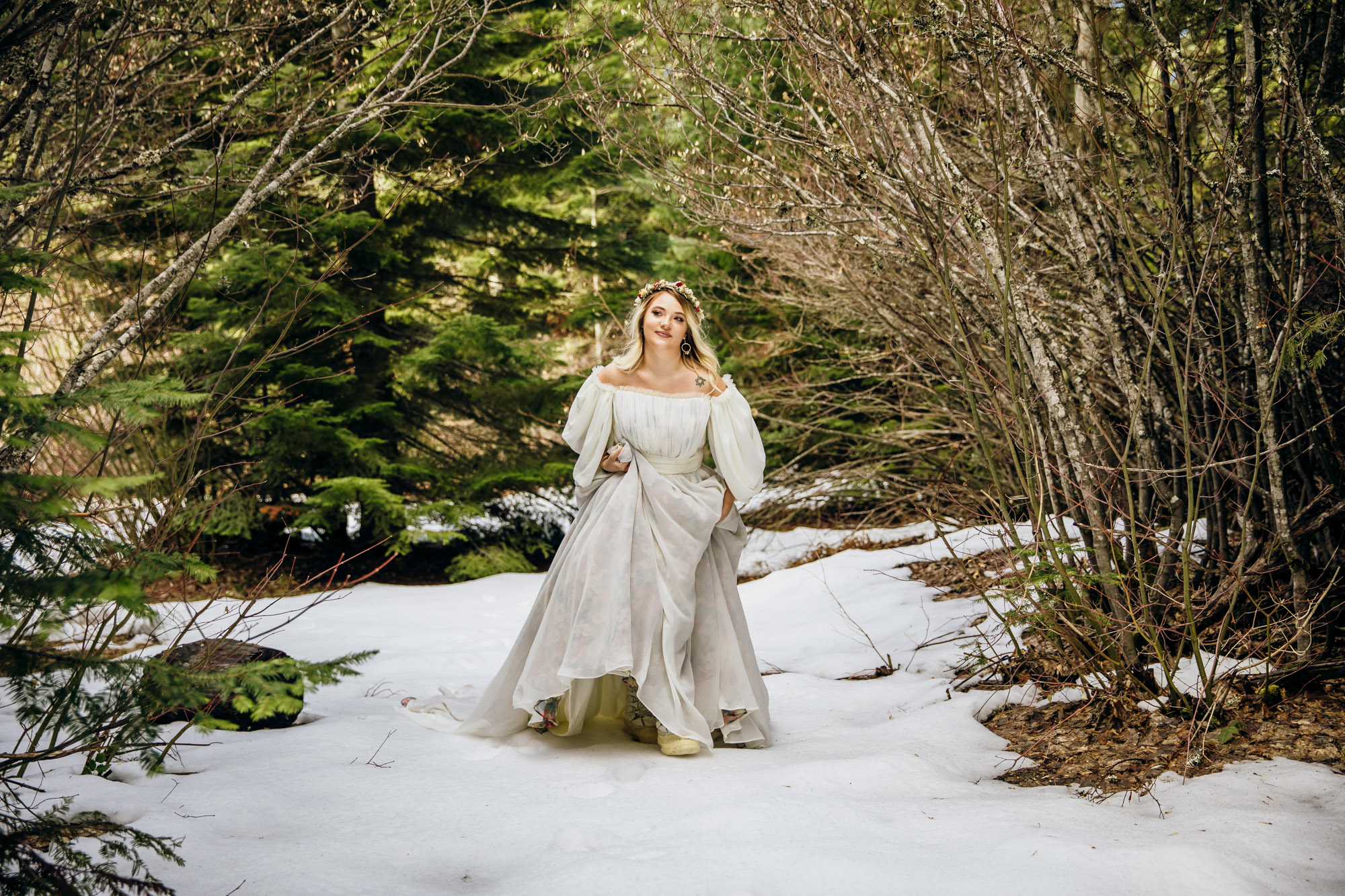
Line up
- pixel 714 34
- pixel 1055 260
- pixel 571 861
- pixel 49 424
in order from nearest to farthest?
1. pixel 49 424
2. pixel 571 861
3. pixel 714 34
4. pixel 1055 260

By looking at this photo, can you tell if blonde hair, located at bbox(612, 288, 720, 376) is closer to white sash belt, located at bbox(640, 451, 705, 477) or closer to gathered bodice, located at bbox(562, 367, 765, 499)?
gathered bodice, located at bbox(562, 367, 765, 499)

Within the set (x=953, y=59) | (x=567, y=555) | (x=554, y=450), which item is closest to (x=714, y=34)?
(x=953, y=59)

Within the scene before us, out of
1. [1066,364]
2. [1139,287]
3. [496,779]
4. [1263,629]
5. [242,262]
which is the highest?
[242,262]

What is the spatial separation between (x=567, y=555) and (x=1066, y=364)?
2.09m

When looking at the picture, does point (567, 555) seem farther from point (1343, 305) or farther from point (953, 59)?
point (1343, 305)

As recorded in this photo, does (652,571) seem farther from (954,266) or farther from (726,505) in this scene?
(954,266)

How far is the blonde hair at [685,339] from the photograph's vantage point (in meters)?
3.68

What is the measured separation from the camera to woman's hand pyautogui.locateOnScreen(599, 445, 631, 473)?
3.50 m

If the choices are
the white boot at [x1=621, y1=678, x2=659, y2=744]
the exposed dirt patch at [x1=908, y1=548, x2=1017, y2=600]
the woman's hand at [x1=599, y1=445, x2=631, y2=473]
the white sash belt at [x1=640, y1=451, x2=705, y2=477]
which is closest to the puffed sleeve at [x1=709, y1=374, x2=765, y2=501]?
the white sash belt at [x1=640, y1=451, x2=705, y2=477]

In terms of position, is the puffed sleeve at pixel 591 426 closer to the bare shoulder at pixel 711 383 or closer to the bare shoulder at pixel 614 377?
the bare shoulder at pixel 614 377

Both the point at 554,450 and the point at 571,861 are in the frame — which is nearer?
the point at 571,861

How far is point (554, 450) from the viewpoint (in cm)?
834

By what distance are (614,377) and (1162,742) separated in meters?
2.42

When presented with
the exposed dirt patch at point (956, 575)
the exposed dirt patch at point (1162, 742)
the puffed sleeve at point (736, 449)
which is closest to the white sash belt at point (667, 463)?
the puffed sleeve at point (736, 449)
